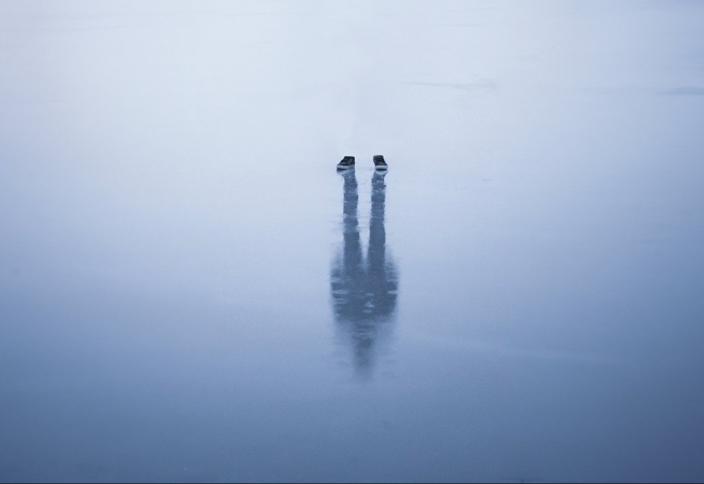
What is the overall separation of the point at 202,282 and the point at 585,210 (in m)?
3.02

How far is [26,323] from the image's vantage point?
14.6 feet

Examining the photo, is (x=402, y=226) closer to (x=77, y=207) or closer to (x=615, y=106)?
(x=77, y=207)

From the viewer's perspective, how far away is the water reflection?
410cm

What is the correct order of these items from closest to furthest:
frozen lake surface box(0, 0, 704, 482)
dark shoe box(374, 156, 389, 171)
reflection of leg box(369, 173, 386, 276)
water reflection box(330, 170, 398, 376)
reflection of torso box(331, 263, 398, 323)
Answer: frozen lake surface box(0, 0, 704, 482)
water reflection box(330, 170, 398, 376)
reflection of torso box(331, 263, 398, 323)
reflection of leg box(369, 173, 386, 276)
dark shoe box(374, 156, 389, 171)

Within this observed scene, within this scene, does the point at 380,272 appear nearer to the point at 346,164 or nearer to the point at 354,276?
the point at 354,276

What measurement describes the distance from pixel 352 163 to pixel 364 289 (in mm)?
2446

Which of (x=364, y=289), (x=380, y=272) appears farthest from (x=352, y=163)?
(x=364, y=289)

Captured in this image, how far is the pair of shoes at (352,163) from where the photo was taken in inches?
267

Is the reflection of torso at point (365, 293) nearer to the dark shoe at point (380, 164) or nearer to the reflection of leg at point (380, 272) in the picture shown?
the reflection of leg at point (380, 272)

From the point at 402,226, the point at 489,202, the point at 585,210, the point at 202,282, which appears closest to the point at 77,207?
the point at 202,282

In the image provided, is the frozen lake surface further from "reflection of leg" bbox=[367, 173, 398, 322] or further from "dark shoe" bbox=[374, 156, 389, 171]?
"dark shoe" bbox=[374, 156, 389, 171]

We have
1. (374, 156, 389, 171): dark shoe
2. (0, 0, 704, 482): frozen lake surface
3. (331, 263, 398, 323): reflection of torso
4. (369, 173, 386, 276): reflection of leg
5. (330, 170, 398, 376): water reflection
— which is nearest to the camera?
(0, 0, 704, 482): frozen lake surface

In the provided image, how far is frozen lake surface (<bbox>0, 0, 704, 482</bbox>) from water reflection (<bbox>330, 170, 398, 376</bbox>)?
0.8 inches

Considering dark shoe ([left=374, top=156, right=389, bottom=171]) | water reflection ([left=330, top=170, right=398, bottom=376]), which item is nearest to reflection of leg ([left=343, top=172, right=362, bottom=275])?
water reflection ([left=330, top=170, right=398, bottom=376])
